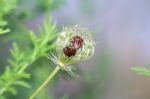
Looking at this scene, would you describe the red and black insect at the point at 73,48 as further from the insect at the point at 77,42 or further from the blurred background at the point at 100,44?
the blurred background at the point at 100,44

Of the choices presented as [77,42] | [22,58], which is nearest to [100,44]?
[22,58]

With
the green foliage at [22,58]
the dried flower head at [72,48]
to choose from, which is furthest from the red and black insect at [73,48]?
the green foliage at [22,58]

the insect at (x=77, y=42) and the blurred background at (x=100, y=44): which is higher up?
the blurred background at (x=100, y=44)

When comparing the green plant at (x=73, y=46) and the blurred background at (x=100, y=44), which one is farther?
the blurred background at (x=100, y=44)

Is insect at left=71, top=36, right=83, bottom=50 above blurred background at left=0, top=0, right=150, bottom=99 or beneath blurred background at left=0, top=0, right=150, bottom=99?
beneath

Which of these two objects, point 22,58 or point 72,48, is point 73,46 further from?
point 22,58

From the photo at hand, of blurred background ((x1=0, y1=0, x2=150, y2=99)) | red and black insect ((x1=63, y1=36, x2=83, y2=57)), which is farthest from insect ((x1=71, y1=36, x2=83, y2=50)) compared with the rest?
blurred background ((x1=0, y1=0, x2=150, y2=99))

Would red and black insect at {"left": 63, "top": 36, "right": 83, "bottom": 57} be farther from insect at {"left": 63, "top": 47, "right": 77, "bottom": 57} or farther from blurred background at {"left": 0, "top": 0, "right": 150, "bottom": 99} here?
blurred background at {"left": 0, "top": 0, "right": 150, "bottom": 99}
